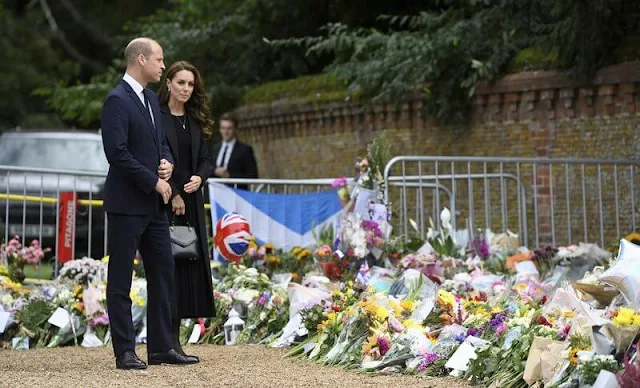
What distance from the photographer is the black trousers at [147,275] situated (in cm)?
790

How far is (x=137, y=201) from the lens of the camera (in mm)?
7918

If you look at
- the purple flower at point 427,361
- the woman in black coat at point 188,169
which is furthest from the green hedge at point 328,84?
the purple flower at point 427,361

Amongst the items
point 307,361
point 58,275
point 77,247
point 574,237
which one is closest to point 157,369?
point 307,361

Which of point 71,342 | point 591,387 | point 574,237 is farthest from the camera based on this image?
point 574,237

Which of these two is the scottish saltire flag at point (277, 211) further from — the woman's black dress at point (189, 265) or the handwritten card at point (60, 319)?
the woman's black dress at point (189, 265)

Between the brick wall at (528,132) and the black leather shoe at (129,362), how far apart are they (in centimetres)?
517

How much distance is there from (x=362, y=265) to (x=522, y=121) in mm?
5962

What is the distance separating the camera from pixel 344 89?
18.7 meters

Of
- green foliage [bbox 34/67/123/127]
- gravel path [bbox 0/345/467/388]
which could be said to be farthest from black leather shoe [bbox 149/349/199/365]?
green foliage [bbox 34/67/123/127]

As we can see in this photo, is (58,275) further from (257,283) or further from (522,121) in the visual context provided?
(522,121)

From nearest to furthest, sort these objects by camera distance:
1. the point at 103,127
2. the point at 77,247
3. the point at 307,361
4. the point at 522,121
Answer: the point at 103,127 → the point at 307,361 → the point at 77,247 → the point at 522,121

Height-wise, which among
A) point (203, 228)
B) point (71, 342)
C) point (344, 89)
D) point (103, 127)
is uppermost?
point (344, 89)

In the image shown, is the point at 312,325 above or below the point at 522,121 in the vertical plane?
below

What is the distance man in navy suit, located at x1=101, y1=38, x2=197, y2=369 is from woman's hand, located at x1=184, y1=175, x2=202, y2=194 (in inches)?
12.1
